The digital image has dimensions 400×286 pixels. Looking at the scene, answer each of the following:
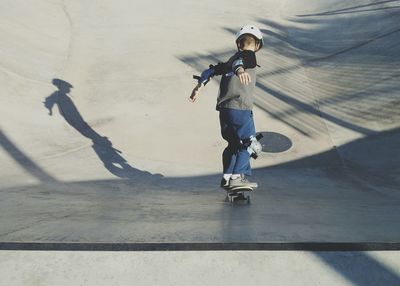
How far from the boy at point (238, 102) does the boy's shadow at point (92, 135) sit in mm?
1937

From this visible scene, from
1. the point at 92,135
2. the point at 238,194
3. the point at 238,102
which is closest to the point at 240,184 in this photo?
the point at 238,194

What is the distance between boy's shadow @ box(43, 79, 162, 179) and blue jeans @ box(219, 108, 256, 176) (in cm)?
191

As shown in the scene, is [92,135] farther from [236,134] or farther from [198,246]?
[198,246]

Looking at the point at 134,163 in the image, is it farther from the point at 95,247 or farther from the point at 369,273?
the point at 369,273

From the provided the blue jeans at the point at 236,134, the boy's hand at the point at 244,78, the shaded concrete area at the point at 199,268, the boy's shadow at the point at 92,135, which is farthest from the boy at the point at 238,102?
the shaded concrete area at the point at 199,268

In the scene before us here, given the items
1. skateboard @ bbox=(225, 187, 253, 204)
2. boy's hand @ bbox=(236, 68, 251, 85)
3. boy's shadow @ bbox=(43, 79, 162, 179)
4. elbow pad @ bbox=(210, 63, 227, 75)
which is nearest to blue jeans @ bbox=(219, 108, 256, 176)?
skateboard @ bbox=(225, 187, 253, 204)

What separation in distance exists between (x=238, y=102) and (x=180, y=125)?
3.43 metres

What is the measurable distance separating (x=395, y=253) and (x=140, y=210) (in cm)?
214

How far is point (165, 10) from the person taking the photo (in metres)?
13.7

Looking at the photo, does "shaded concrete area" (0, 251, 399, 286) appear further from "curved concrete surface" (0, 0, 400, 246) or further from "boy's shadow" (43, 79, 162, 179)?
"boy's shadow" (43, 79, 162, 179)

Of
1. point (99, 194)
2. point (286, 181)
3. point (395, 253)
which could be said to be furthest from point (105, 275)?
point (286, 181)

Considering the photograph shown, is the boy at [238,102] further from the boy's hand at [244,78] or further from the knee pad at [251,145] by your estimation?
the boy's hand at [244,78]

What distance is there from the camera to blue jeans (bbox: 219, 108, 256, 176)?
183 inches

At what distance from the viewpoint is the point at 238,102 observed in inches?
181
